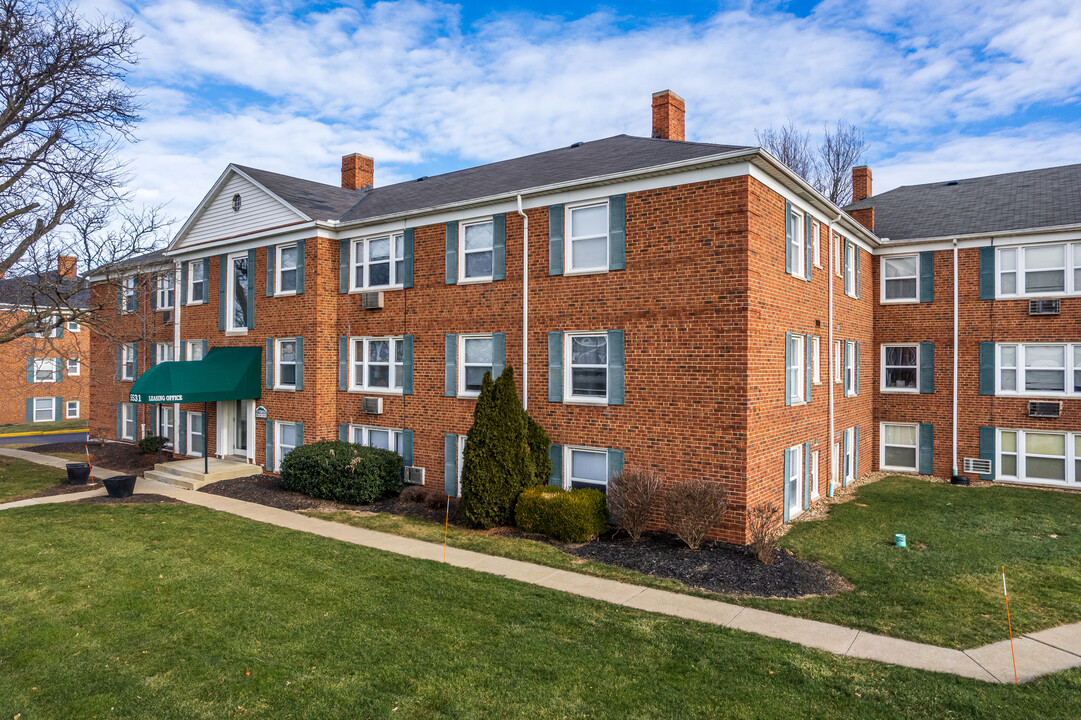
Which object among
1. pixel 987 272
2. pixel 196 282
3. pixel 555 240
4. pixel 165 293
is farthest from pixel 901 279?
pixel 165 293

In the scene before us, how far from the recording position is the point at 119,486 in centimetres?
1522

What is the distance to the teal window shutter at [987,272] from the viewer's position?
17.9 m

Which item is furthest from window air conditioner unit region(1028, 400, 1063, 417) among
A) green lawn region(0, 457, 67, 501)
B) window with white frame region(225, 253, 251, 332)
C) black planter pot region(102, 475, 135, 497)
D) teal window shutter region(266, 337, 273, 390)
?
green lawn region(0, 457, 67, 501)

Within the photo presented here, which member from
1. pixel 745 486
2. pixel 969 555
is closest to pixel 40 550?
pixel 745 486

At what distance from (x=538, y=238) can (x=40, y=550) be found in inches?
429

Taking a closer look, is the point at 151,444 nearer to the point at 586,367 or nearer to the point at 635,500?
the point at 586,367

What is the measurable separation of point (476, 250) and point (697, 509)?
315 inches

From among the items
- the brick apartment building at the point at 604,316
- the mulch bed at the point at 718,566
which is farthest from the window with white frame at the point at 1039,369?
the mulch bed at the point at 718,566

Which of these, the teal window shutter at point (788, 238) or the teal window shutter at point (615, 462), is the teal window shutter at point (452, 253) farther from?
the teal window shutter at point (788, 238)

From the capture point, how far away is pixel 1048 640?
24.3 feet

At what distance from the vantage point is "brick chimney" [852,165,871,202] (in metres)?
24.3

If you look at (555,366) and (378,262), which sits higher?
(378,262)

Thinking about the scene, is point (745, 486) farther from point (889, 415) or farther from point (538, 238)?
point (889, 415)

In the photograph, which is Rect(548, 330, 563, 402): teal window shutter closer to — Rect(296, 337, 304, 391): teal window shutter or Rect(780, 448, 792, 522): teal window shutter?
Rect(780, 448, 792, 522): teal window shutter
